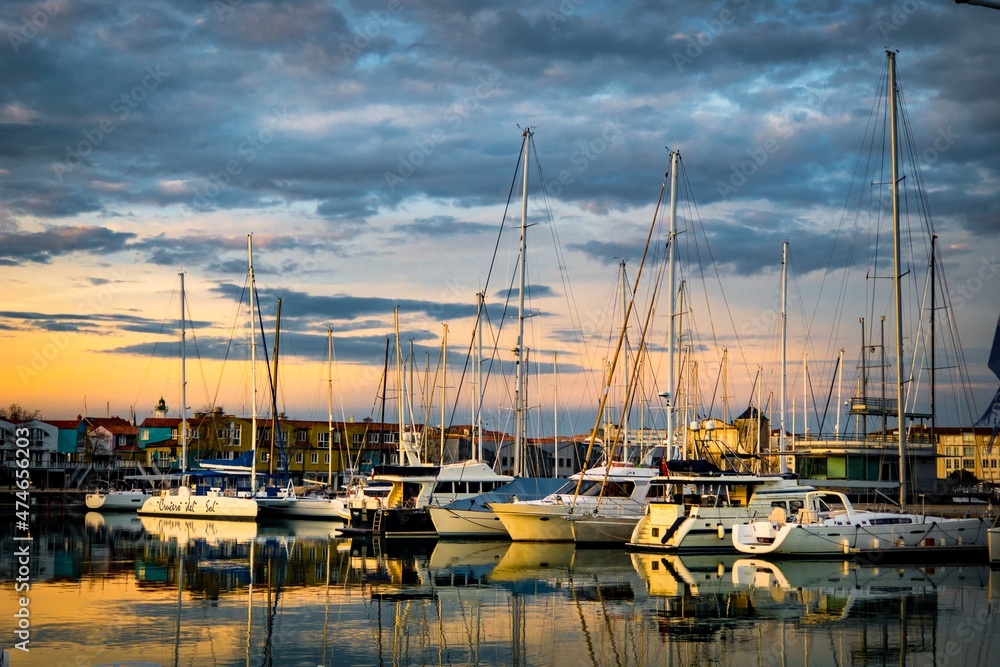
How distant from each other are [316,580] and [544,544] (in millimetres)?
15780

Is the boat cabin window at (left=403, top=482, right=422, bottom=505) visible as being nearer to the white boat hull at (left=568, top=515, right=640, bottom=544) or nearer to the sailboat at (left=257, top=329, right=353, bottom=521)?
the sailboat at (left=257, top=329, right=353, bottom=521)

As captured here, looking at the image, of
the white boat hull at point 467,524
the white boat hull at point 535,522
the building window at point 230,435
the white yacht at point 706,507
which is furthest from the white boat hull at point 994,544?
the building window at point 230,435

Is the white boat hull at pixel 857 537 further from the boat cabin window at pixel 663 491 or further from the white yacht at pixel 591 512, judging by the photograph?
the white yacht at pixel 591 512

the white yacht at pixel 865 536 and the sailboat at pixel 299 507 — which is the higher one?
the white yacht at pixel 865 536

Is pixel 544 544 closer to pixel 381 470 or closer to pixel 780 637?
pixel 381 470

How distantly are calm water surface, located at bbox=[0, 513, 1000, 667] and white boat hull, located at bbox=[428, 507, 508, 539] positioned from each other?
23.2 feet

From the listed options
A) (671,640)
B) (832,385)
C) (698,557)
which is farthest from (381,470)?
(832,385)

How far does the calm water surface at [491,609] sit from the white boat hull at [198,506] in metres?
24.6

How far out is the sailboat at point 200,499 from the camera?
6712cm

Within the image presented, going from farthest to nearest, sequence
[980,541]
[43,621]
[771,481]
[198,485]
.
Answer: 1. [198,485]
2. [771,481]
3. [980,541]
4. [43,621]

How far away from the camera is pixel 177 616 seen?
2395cm

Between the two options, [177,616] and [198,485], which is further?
[198,485]

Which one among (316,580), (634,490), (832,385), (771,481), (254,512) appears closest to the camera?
A: (316,580)

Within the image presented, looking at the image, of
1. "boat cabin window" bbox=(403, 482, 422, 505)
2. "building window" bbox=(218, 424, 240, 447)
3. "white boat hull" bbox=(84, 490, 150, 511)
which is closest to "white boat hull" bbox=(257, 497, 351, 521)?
"boat cabin window" bbox=(403, 482, 422, 505)
